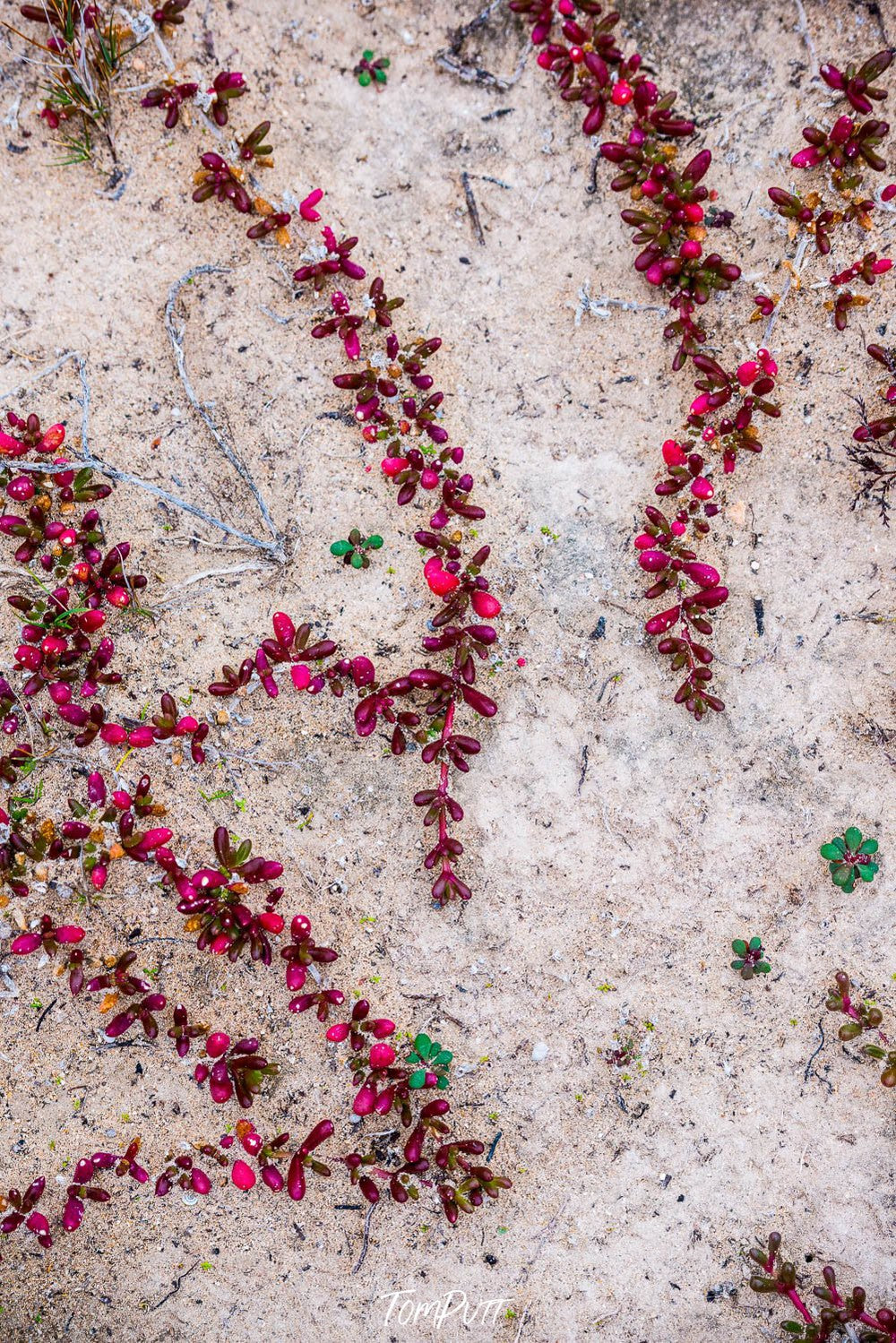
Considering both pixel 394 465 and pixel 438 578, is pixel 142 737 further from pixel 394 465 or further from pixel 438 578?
pixel 394 465

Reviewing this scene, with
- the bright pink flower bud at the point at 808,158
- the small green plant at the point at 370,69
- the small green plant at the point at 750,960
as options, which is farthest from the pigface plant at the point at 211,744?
the bright pink flower bud at the point at 808,158

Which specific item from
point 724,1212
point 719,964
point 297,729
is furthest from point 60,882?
point 724,1212

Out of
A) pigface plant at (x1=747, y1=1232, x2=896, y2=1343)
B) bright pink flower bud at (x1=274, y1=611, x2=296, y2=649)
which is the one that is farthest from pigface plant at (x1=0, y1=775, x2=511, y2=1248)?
pigface plant at (x1=747, y1=1232, x2=896, y2=1343)

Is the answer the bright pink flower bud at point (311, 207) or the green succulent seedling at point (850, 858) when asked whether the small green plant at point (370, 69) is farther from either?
the green succulent seedling at point (850, 858)

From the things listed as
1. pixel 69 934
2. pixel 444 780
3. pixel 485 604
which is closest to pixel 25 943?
pixel 69 934

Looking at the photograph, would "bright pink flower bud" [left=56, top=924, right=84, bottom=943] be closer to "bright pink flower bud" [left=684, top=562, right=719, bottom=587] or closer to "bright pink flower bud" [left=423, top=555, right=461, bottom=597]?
"bright pink flower bud" [left=423, top=555, right=461, bottom=597]
